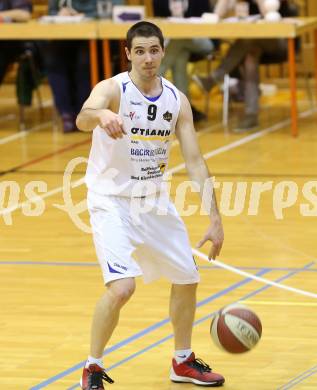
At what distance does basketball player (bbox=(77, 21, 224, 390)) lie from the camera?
5742 millimetres

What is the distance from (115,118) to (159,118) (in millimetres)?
622

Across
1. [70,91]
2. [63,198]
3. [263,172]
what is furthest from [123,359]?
[70,91]

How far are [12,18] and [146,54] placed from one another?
8324 millimetres

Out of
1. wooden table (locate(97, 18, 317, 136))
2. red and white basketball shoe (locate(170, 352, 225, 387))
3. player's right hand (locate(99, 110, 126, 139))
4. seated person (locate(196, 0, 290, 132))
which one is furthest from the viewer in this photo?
seated person (locate(196, 0, 290, 132))

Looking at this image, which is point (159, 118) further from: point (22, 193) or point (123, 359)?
point (22, 193)


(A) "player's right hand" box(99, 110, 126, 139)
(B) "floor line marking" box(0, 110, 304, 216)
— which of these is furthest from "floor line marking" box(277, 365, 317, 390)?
(B) "floor line marking" box(0, 110, 304, 216)

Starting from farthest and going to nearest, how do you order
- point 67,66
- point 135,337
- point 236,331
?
point 67,66, point 135,337, point 236,331

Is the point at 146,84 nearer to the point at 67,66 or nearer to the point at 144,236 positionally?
the point at 144,236

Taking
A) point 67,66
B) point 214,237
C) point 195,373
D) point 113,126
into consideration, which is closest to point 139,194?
point 214,237

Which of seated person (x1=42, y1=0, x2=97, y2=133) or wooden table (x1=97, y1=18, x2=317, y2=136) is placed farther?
seated person (x1=42, y1=0, x2=97, y2=133)

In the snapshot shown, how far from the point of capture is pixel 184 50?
13.9m

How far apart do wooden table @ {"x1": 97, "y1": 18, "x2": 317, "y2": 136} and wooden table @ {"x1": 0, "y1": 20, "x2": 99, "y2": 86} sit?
15cm

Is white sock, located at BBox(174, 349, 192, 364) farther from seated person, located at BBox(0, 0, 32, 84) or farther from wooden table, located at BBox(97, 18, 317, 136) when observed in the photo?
seated person, located at BBox(0, 0, 32, 84)

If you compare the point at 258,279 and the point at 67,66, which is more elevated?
the point at 67,66
